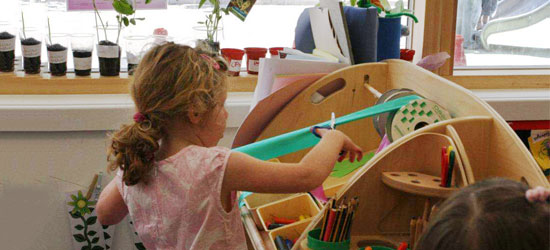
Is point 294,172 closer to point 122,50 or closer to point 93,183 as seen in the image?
point 93,183

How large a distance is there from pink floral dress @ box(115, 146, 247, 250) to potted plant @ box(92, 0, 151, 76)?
1.10 metres

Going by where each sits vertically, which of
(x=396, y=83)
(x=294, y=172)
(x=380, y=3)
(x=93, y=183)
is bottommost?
(x=93, y=183)

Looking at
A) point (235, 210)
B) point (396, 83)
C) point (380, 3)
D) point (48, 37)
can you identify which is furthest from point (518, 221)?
point (48, 37)

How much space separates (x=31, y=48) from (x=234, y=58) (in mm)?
703

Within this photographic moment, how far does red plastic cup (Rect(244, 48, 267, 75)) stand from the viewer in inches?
93.4

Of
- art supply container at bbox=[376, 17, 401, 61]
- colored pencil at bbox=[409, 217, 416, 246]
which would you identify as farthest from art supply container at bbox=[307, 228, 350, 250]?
art supply container at bbox=[376, 17, 401, 61]

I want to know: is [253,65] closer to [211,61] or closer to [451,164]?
[211,61]

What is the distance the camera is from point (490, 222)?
758 mm

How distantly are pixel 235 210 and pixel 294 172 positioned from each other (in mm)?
155

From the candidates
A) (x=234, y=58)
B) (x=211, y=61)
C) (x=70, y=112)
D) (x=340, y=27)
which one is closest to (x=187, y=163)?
(x=211, y=61)

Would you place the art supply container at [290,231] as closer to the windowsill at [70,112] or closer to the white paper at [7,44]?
the windowsill at [70,112]

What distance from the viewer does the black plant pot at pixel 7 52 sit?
2.25 m

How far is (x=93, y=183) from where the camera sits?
2.26m

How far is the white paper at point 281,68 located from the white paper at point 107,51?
2.40ft
